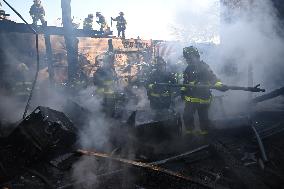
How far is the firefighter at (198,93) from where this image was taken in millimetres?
6555

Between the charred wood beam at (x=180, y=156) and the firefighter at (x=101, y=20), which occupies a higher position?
the firefighter at (x=101, y=20)

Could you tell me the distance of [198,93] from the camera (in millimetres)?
6586

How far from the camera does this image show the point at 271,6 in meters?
9.80

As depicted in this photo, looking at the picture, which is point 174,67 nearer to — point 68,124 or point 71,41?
point 71,41

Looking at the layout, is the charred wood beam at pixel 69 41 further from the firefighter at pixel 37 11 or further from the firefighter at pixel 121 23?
the firefighter at pixel 121 23

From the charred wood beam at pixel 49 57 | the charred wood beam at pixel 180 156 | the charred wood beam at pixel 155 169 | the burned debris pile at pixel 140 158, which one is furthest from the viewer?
the charred wood beam at pixel 49 57

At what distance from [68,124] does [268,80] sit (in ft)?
25.9

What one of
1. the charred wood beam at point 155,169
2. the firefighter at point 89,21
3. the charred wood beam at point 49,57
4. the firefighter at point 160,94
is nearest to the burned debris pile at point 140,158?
the charred wood beam at point 155,169

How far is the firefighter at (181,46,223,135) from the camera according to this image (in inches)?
258

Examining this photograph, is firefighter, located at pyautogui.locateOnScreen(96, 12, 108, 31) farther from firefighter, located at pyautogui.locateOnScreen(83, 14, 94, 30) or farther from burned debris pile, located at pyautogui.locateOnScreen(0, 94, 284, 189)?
burned debris pile, located at pyautogui.locateOnScreen(0, 94, 284, 189)

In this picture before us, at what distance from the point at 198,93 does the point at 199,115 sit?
51cm

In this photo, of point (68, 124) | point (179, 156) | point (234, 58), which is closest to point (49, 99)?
point (68, 124)

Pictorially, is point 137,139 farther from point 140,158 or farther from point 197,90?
point 197,90

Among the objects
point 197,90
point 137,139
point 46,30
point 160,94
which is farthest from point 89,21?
point 197,90
